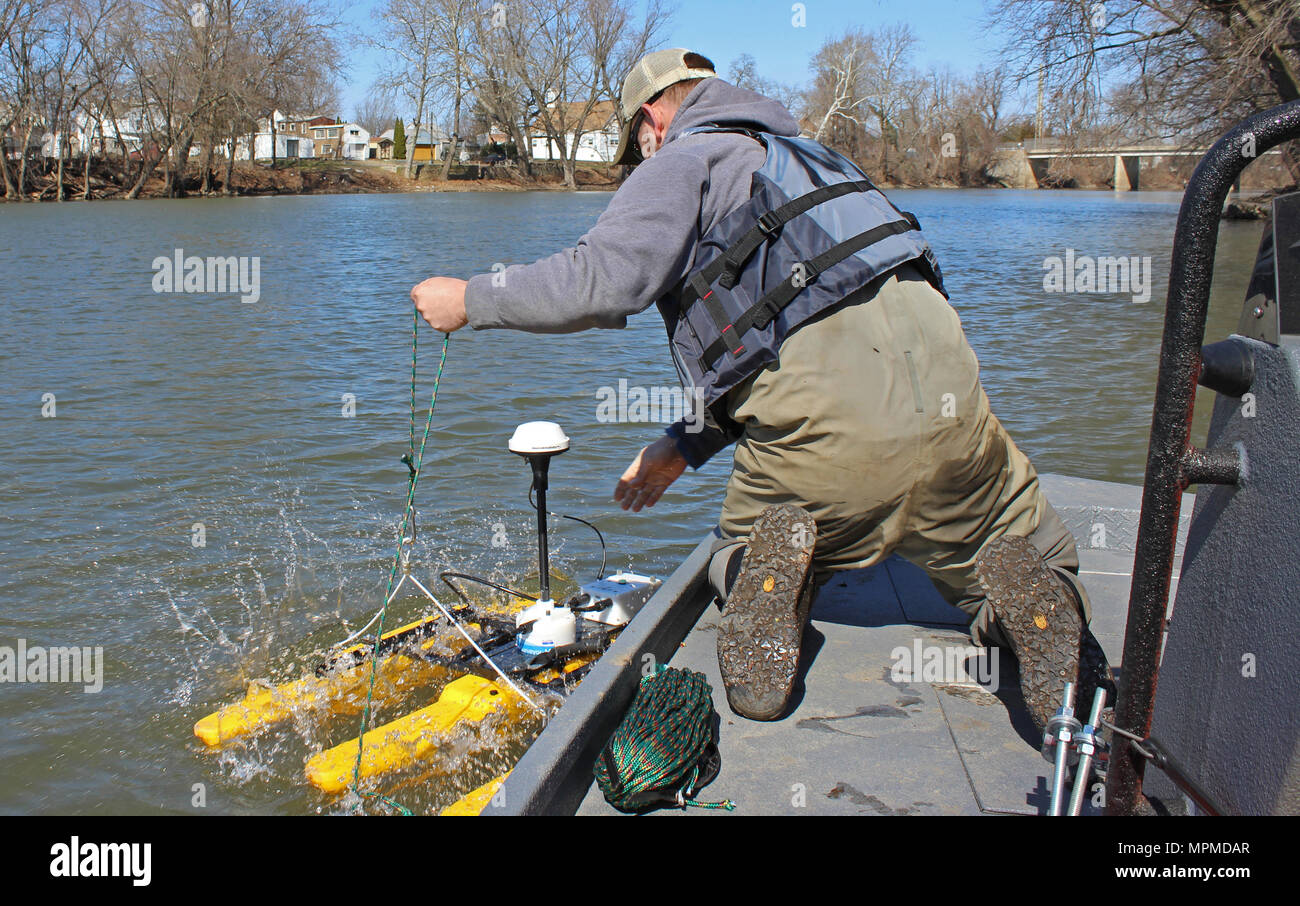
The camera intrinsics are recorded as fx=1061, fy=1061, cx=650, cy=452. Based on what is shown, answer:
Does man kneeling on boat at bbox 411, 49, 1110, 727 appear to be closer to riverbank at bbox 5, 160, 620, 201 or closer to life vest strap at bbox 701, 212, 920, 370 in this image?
life vest strap at bbox 701, 212, 920, 370

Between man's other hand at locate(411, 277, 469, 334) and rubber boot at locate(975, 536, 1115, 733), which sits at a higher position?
man's other hand at locate(411, 277, 469, 334)

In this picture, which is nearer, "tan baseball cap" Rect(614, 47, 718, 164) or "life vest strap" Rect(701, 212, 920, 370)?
"life vest strap" Rect(701, 212, 920, 370)

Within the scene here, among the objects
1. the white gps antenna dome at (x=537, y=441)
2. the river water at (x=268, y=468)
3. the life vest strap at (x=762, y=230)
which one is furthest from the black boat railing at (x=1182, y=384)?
the river water at (x=268, y=468)

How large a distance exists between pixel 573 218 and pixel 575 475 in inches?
1321

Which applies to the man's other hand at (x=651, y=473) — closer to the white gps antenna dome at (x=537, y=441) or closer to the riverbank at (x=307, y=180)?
the white gps antenna dome at (x=537, y=441)

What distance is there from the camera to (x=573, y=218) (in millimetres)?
41500

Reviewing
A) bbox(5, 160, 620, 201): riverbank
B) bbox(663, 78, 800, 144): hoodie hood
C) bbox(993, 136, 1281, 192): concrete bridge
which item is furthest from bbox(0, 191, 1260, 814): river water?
bbox(993, 136, 1281, 192): concrete bridge

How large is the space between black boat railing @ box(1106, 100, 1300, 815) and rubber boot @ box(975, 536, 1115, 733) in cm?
102

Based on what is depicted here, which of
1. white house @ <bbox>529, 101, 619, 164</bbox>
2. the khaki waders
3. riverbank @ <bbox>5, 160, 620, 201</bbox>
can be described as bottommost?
the khaki waders

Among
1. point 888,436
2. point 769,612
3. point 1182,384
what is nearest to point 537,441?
point 769,612

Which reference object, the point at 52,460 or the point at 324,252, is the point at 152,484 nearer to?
the point at 52,460

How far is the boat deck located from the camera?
2859 millimetres

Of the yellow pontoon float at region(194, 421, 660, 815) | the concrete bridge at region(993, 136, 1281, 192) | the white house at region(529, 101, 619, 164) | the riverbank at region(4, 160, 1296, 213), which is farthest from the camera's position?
the white house at region(529, 101, 619, 164)
